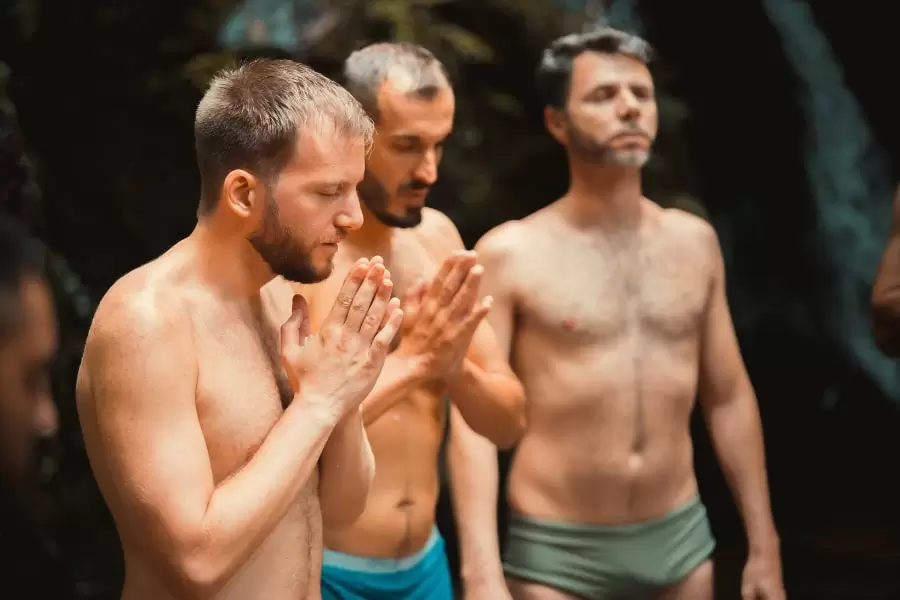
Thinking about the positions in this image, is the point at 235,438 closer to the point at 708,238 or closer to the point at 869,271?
the point at 708,238

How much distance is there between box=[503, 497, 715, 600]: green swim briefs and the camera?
105 inches

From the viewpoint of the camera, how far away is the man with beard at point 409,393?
91.4 inches

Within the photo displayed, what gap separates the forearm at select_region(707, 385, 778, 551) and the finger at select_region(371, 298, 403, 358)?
1.37 metres

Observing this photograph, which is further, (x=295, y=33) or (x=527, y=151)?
(x=527, y=151)

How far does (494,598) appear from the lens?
2523 mm

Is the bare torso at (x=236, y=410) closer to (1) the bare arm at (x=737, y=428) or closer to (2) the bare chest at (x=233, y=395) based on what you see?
(2) the bare chest at (x=233, y=395)

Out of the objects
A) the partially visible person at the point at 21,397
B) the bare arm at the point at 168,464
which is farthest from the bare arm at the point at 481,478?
the partially visible person at the point at 21,397

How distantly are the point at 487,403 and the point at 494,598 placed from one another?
48cm

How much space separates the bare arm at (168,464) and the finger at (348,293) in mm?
198

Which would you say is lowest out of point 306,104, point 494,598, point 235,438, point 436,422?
point 494,598

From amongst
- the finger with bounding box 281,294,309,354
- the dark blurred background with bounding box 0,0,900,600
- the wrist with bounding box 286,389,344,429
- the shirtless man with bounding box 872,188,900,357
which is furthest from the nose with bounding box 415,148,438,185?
the dark blurred background with bounding box 0,0,900,600

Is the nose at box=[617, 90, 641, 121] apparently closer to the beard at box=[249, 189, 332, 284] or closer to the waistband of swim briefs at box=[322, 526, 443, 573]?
the waistband of swim briefs at box=[322, 526, 443, 573]

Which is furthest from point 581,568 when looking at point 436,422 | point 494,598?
point 436,422

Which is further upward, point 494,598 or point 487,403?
point 487,403
